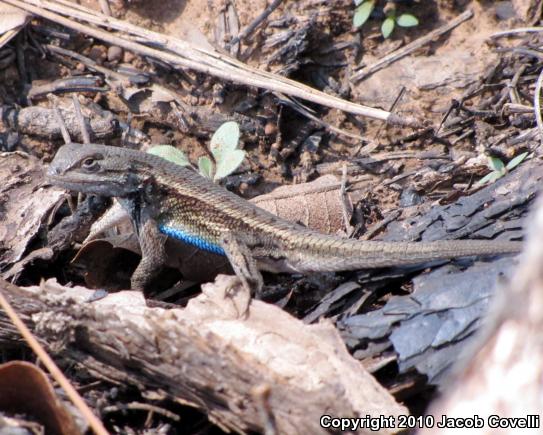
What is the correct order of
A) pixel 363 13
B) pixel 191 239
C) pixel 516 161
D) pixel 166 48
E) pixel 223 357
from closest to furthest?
pixel 223 357, pixel 516 161, pixel 191 239, pixel 166 48, pixel 363 13

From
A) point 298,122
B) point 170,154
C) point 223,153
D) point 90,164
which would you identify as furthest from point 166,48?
point 90,164

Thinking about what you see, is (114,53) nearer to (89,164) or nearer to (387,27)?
(89,164)

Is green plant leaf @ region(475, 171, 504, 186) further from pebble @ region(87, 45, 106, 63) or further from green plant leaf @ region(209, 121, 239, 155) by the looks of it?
pebble @ region(87, 45, 106, 63)

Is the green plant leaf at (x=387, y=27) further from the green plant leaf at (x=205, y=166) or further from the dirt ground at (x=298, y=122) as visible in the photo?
the green plant leaf at (x=205, y=166)

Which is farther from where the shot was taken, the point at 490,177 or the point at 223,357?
the point at 490,177

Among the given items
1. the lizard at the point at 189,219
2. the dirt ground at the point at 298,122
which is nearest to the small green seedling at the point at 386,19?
the dirt ground at the point at 298,122

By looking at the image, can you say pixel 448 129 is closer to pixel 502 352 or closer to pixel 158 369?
pixel 158 369

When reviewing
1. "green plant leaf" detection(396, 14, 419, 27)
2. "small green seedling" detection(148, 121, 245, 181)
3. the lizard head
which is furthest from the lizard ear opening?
"green plant leaf" detection(396, 14, 419, 27)
